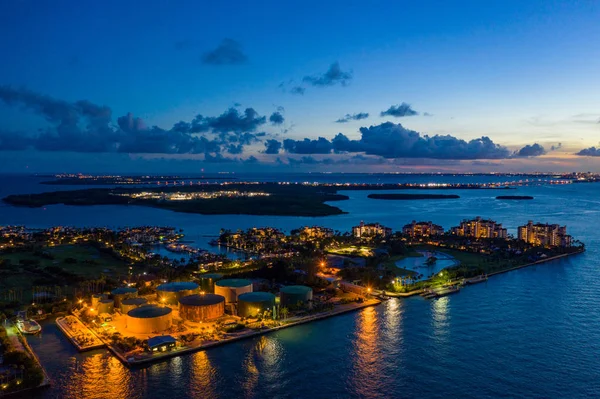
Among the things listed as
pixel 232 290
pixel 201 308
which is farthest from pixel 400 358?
pixel 232 290

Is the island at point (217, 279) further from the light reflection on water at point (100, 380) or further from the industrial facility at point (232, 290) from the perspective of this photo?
the light reflection on water at point (100, 380)

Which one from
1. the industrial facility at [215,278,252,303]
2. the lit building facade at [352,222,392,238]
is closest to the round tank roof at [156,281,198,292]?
the industrial facility at [215,278,252,303]

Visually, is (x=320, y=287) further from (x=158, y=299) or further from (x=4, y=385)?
(x=4, y=385)

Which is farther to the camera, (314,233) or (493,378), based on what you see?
(314,233)

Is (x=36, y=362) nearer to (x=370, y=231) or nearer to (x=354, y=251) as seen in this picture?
(x=354, y=251)

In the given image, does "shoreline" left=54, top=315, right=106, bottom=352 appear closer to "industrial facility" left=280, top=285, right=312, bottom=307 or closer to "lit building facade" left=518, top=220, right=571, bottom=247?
"industrial facility" left=280, top=285, right=312, bottom=307

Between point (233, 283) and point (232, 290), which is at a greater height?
A: point (233, 283)

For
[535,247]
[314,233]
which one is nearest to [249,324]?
[314,233]

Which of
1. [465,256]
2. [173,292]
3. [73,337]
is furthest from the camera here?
[465,256]
